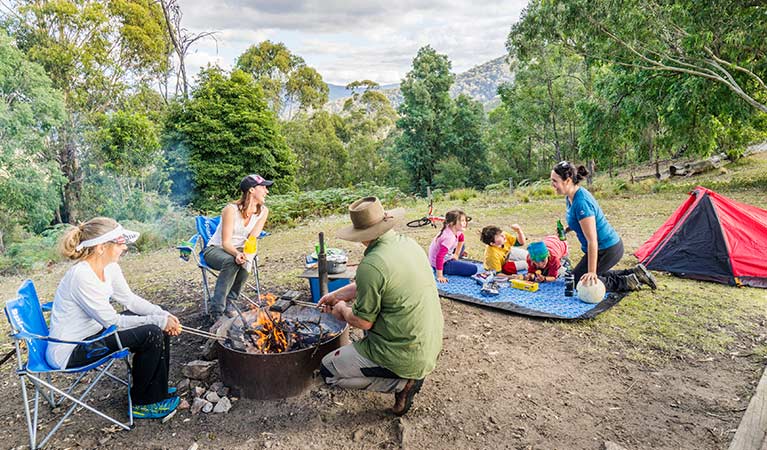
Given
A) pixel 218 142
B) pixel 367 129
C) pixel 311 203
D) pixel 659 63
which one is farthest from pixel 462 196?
pixel 367 129

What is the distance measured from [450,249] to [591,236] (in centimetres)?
173

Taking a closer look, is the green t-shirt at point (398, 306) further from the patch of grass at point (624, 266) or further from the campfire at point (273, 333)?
the patch of grass at point (624, 266)

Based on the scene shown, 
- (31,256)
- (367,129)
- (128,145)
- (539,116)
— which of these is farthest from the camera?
(367,129)

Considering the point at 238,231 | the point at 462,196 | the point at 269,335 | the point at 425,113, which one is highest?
the point at 425,113

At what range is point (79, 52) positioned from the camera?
17.7 metres

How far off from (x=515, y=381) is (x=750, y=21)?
10744 mm

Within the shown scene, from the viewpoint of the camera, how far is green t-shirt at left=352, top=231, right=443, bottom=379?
2385mm

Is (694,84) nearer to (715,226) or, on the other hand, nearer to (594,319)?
(715,226)

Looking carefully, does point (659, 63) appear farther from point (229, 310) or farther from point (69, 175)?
point (69, 175)

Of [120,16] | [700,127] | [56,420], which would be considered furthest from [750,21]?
[120,16]

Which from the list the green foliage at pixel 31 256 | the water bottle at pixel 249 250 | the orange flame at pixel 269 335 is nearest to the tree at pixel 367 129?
the green foliage at pixel 31 256

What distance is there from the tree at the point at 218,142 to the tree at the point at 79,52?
3.64 meters

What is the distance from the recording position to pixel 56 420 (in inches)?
111

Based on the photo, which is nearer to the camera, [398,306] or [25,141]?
[398,306]
